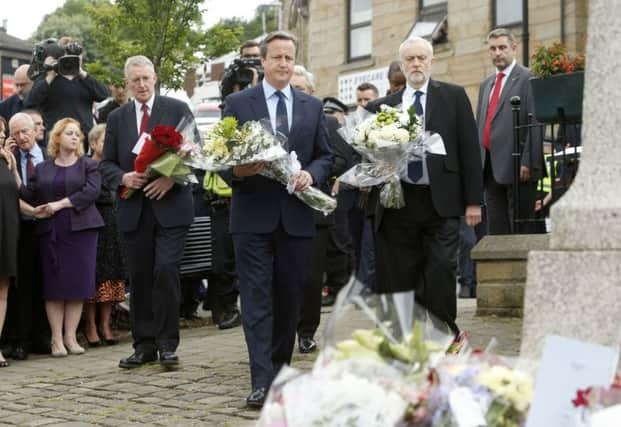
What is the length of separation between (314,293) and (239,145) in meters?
2.71

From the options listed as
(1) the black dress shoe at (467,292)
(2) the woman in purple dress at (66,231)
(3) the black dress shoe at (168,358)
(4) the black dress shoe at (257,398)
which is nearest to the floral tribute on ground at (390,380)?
(4) the black dress shoe at (257,398)

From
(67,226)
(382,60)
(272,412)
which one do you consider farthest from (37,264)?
(382,60)

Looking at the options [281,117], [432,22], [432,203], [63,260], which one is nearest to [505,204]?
[432,203]

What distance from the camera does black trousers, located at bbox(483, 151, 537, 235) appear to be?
38.3 feet

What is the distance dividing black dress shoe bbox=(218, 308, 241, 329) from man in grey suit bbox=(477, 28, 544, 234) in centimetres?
269

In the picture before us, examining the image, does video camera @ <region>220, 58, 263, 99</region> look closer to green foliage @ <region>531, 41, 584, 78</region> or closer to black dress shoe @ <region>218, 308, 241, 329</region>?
black dress shoe @ <region>218, 308, 241, 329</region>

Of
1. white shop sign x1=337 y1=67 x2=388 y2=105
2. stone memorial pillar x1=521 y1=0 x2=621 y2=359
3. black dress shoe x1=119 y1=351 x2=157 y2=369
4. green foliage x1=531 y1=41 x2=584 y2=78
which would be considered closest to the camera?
stone memorial pillar x1=521 y1=0 x2=621 y2=359

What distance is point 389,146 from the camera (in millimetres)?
8266

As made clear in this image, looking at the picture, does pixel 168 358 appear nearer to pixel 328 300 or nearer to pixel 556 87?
pixel 556 87

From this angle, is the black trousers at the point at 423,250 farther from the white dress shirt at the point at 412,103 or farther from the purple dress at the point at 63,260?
the purple dress at the point at 63,260

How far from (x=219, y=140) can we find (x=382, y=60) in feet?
73.9

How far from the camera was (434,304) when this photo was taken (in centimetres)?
867

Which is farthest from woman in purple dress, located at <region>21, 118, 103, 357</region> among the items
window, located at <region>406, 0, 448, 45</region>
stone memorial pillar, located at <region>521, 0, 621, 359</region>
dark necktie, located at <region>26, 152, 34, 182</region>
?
window, located at <region>406, 0, 448, 45</region>

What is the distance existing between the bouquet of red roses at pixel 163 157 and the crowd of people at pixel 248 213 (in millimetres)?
126
